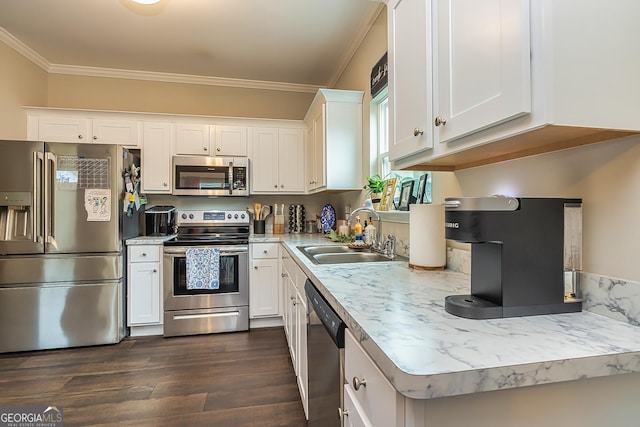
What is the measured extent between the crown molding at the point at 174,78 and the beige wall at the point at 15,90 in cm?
31

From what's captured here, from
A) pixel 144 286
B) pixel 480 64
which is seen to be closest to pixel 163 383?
pixel 144 286

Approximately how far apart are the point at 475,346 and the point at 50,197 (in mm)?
3219

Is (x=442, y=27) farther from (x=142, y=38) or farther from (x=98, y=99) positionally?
(x=98, y=99)

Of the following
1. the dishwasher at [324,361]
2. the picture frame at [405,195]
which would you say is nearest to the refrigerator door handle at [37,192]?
the dishwasher at [324,361]

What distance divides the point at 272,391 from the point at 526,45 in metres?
2.15

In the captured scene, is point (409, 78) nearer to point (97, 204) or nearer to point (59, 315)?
point (97, 204)

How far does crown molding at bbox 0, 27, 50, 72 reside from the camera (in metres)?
2.94

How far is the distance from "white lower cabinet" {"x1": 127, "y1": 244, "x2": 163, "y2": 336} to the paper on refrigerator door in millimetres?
364

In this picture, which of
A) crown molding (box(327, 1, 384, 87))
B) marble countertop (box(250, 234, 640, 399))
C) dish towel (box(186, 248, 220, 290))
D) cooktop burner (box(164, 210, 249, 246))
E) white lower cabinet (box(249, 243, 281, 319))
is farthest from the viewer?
cooktop burner (box(164, 210, 249, 246))

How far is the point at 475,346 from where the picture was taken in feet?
2.26

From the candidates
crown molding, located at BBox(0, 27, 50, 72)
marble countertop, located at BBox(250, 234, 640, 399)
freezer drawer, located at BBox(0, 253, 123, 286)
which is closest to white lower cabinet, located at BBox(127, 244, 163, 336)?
freezer drawer, located at BBox(0, 253, 123, 286)

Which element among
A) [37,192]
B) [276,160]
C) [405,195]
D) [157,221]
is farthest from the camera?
[276,160]

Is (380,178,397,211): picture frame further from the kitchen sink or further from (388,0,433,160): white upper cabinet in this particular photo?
(388,0,433,160): white upper cabinet

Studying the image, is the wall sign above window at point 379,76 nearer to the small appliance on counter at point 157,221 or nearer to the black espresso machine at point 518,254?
the black espresso machine at point 518,254
